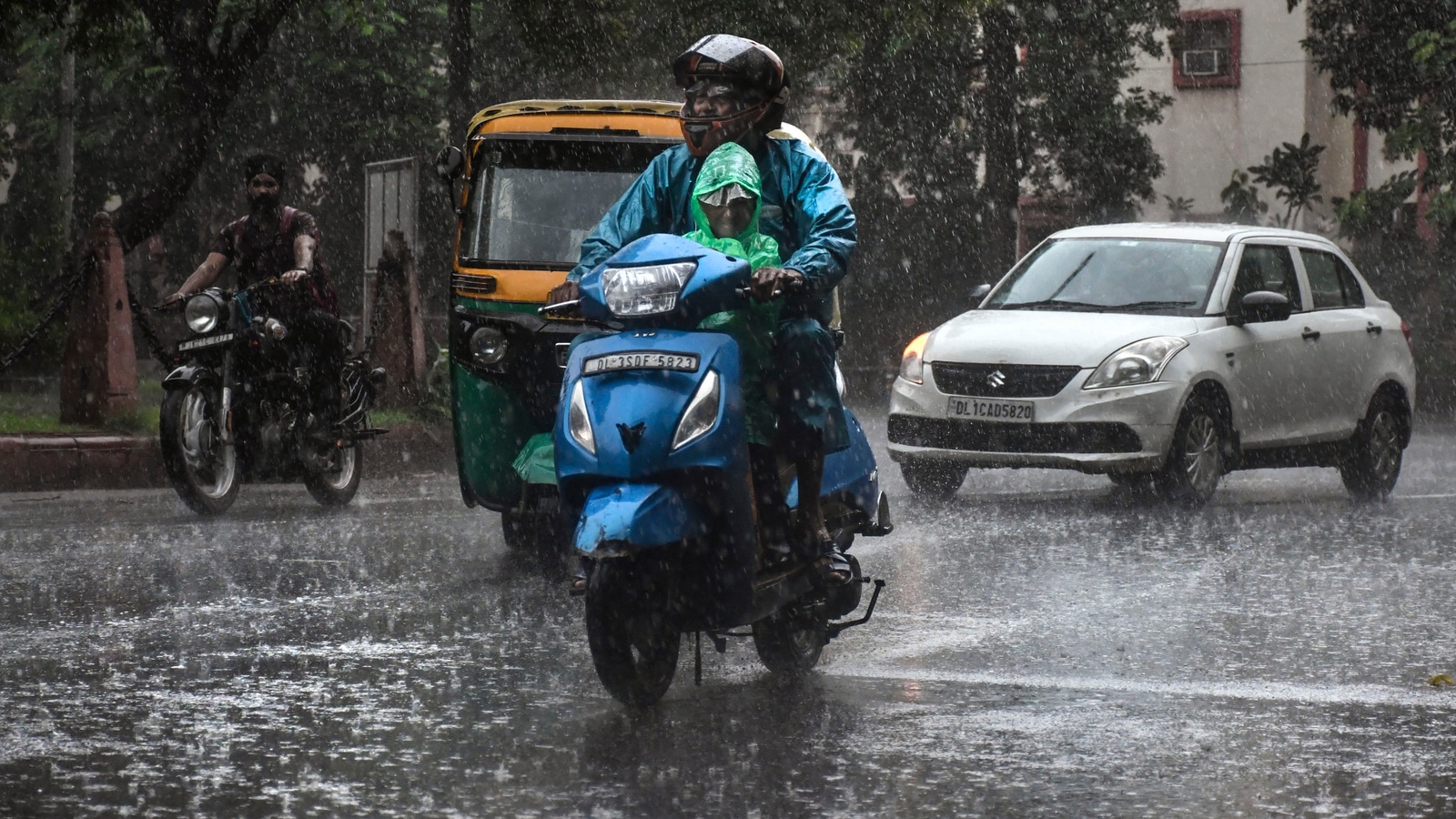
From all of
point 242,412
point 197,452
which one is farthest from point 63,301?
point 197,452

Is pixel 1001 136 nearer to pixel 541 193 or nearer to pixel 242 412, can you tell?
pixel 242 412

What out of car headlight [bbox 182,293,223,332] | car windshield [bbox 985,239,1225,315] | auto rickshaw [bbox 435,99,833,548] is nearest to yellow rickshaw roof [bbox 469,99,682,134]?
auto rickshaw [bbox 435,99,833,548]

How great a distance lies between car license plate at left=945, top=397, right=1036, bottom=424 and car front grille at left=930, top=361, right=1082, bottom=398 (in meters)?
0.06

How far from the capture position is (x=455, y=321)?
927 cm

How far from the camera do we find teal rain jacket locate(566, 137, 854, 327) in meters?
5.97

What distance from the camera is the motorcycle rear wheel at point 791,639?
6051 mm

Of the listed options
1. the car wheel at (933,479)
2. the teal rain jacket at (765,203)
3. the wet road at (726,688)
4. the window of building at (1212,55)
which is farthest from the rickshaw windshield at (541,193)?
the window of building at (1212,55)

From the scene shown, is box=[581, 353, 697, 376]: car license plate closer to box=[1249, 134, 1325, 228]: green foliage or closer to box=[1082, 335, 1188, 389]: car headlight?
box=[1082, 335, 1188, 389]: car headlight

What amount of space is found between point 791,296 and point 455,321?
380 centimetres

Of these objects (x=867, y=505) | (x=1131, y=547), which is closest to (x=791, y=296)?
(x=867, y=505)

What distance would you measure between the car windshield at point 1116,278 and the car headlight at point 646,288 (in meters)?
7.22

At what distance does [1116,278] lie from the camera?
12.6 meters

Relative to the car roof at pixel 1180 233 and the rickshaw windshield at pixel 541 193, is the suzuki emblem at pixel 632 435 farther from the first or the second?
the car roof at pixel 1180 233

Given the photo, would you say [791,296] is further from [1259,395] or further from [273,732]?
[1259,395]
